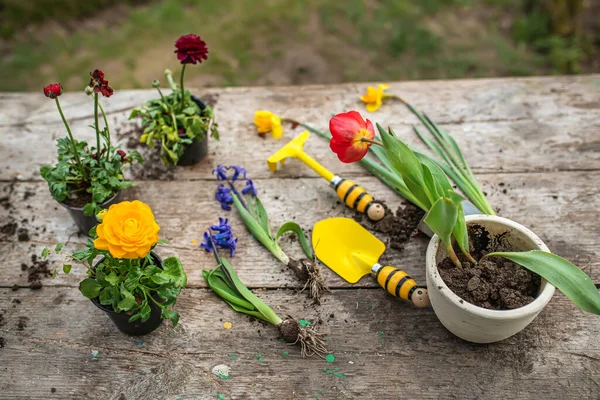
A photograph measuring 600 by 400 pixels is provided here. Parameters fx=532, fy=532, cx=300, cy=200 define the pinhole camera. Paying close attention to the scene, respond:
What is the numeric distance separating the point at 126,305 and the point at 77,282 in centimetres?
32

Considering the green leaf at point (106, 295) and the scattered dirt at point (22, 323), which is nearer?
the green leaf at point (106, 295)

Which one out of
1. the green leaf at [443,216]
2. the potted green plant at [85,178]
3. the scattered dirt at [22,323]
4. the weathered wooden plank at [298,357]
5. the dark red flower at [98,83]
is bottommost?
the weathered wooden plank at [298,357]

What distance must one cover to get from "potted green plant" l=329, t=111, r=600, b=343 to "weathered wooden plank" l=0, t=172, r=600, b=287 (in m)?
0.18

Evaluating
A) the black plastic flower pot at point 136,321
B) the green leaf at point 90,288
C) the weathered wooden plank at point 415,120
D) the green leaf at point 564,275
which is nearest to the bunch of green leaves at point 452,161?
the weathered wooden plank at point 415,120

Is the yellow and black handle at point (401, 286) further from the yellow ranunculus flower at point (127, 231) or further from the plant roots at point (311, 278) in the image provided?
the yellow ranunculus flower at point (127, 231)

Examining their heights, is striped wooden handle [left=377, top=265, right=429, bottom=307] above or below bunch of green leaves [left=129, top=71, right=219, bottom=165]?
below

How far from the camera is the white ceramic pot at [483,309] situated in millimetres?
987

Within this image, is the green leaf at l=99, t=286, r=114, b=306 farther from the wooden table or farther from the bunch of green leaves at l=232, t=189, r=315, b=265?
the bunch of green leaves at l=232, t=189, r=315, b=265

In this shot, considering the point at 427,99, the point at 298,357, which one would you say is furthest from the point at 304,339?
the point at 427,99

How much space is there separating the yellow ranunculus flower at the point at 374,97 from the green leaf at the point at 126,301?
3.10 feet

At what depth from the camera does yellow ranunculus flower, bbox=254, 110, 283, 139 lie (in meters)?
1.55

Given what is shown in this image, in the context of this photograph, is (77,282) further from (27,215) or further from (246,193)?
(246,193)

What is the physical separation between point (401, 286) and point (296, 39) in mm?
2005

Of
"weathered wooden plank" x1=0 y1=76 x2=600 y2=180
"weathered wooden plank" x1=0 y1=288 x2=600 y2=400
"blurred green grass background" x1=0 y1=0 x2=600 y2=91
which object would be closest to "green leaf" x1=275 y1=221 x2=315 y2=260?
"weathered wooden plank" x1=0 y1=288 x2=600 y2=400
